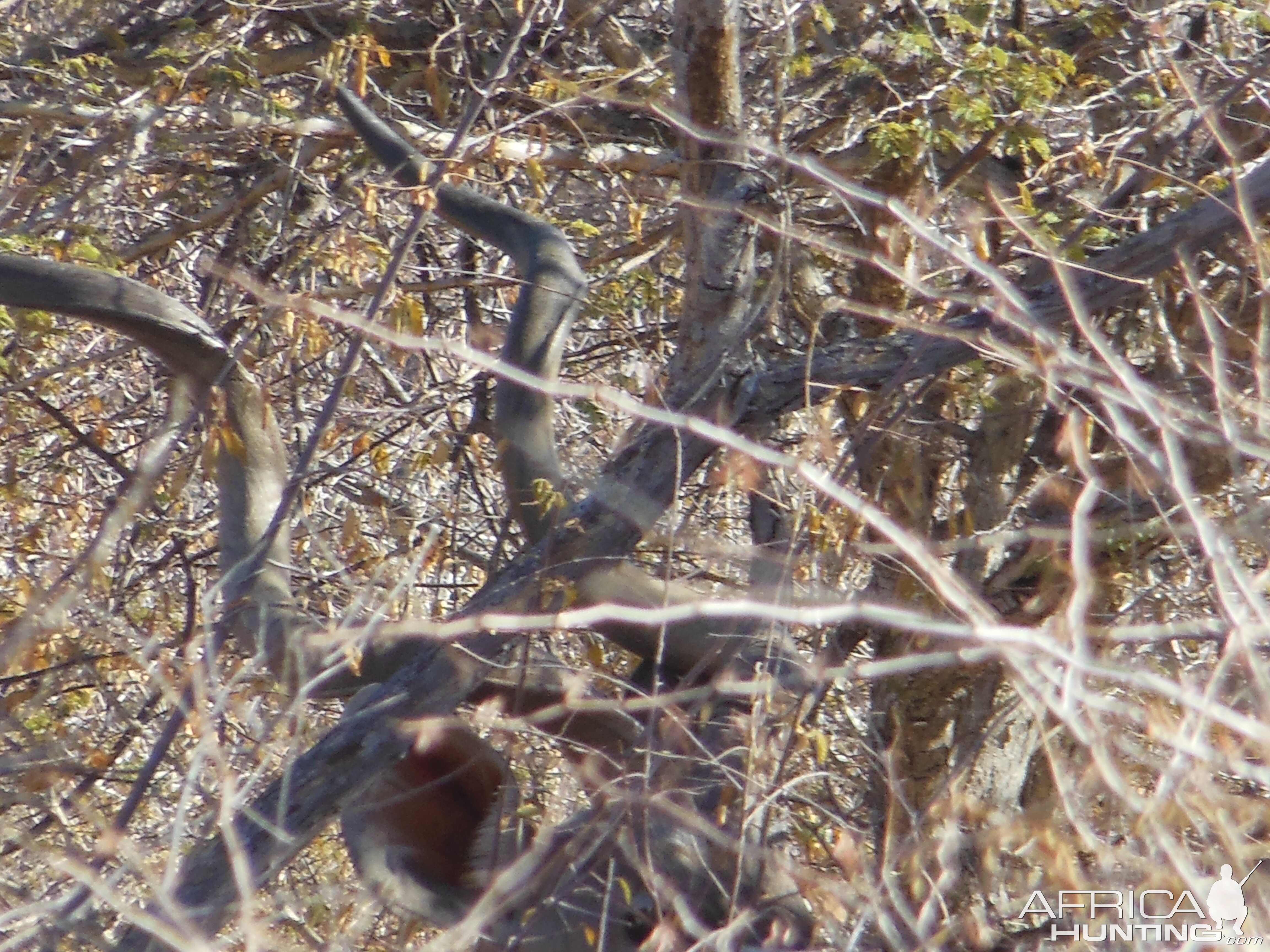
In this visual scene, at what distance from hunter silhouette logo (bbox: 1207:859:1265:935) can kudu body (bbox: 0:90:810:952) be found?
0.86m

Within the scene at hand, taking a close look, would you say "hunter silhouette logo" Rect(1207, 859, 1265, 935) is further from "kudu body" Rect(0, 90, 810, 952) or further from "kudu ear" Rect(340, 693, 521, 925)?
"kudu ear" Rect(340, 693, 521, 925)

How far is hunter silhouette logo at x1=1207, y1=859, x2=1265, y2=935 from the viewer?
211 cm

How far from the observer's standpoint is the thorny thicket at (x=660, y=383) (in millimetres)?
2971

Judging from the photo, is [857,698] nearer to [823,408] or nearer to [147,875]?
[823,408]

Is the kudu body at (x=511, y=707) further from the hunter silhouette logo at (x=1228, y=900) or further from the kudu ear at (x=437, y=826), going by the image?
the hunter silhouette logo at (x=1228, y=900)

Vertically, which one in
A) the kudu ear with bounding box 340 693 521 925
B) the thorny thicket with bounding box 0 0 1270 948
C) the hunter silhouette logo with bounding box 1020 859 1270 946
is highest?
the thorny thicket with bounding box 0 0 1270 948

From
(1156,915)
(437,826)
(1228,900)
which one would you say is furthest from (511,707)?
(1228,900)

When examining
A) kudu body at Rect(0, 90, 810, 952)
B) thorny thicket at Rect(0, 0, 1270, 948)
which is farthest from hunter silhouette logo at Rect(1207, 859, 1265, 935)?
kudu body at Rect(0, 90, 810, 952)

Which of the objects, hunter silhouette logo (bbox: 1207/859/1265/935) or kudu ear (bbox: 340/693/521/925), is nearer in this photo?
hunter silhouette logo (bbox: 1207/859/1265/935)

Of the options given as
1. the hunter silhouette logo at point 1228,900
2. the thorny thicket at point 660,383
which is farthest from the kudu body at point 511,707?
the hunter silhouette logo at point 1228,900

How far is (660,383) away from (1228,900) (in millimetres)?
2042

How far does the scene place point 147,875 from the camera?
2031mm

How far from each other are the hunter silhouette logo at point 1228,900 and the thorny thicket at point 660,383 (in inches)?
6.2

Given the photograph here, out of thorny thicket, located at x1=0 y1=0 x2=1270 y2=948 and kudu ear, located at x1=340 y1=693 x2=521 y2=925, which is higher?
thorny thicket, located at x1=0 y1=0 x2=1270 y2=948
